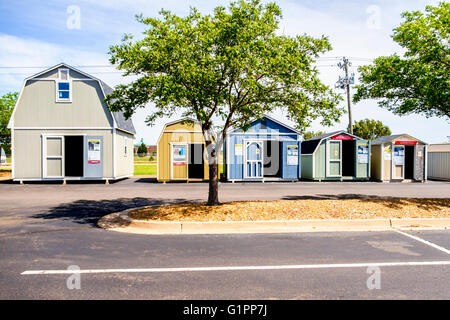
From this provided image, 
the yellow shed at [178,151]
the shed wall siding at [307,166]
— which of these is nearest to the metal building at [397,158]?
the shed wall siding at [307,166]

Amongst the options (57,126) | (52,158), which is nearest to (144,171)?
(52,158)

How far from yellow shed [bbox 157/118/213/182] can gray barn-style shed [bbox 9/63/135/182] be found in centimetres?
276

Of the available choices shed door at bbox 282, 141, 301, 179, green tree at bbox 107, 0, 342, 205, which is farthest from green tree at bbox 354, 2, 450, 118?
shed door at bbox 282, 141, 301, 179

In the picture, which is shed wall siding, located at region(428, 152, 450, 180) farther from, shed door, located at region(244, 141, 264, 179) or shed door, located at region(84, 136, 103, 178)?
shed door, located at region(84, 136, 103, 178)

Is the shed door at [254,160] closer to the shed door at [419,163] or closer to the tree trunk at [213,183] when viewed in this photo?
the shed door at [419,163]

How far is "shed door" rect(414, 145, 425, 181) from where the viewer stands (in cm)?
2009

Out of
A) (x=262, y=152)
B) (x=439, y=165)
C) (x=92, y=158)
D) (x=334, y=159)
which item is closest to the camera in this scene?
(x=92, y=158)

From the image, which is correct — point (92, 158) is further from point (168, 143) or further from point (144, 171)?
point (144, 171)

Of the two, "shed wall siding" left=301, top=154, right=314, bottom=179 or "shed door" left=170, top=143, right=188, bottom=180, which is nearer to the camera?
"shed door" left=170, top=143, right=188, bottom=180

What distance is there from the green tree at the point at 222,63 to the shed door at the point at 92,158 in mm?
10433

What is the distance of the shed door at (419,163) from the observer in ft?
65.9

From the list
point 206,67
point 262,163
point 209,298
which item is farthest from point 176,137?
point 209,298

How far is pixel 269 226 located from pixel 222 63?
397 centimetres

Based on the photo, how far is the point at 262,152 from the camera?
1908cm
